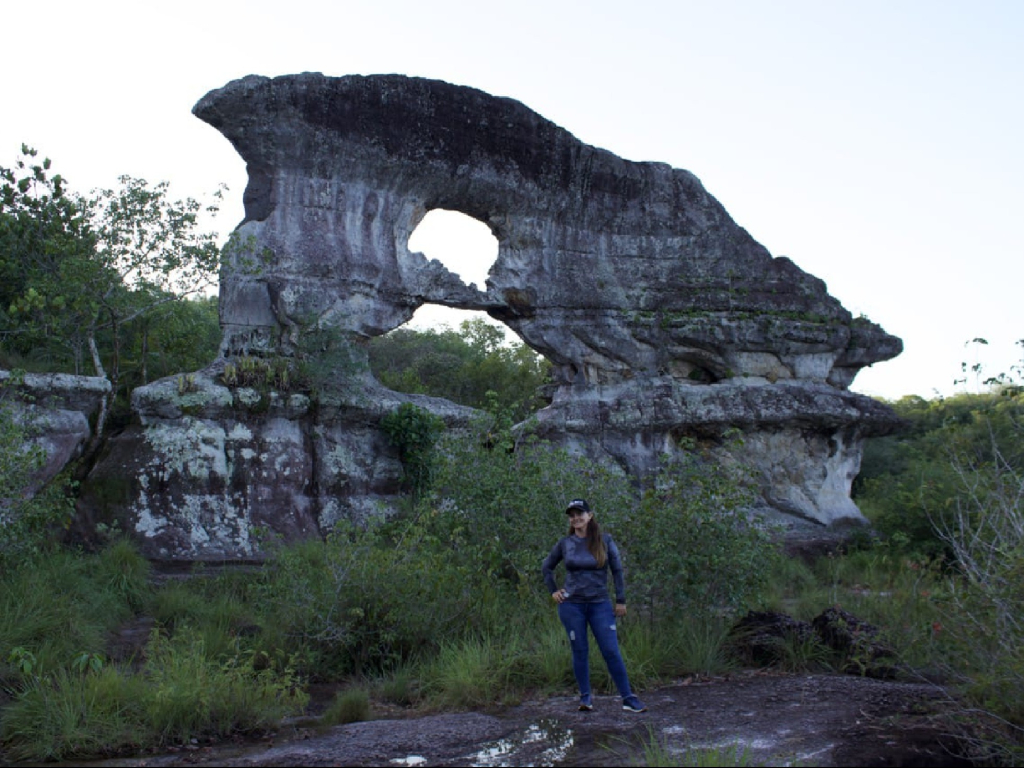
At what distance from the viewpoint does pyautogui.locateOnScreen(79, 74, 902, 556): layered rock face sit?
1284cm

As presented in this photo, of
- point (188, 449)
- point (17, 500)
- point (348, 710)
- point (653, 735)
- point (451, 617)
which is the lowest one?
point (348, 710)

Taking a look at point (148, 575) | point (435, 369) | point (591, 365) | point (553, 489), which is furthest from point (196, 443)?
point (435, 369)

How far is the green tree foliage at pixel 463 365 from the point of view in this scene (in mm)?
24828

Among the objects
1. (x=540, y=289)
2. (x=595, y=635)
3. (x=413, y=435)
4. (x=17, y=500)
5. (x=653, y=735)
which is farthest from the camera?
(x=540, y=289)

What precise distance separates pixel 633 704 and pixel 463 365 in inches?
877

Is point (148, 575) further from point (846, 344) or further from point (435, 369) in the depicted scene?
point (435, 369)

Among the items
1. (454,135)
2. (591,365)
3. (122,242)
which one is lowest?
(591,365)

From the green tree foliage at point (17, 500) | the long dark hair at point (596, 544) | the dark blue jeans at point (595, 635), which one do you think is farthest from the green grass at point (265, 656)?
the long dark hair at point (596, 544)

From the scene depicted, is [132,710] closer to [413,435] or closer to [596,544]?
[596,544]

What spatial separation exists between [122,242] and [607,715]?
9.00 meters

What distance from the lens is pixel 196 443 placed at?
38.7ft

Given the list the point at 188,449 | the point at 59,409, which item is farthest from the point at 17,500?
the point at 188,449

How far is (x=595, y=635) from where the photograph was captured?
20.6 ft

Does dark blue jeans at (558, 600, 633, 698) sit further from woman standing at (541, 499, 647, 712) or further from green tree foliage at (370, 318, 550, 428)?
green tree foliage at (370, 318, 550, 428)
